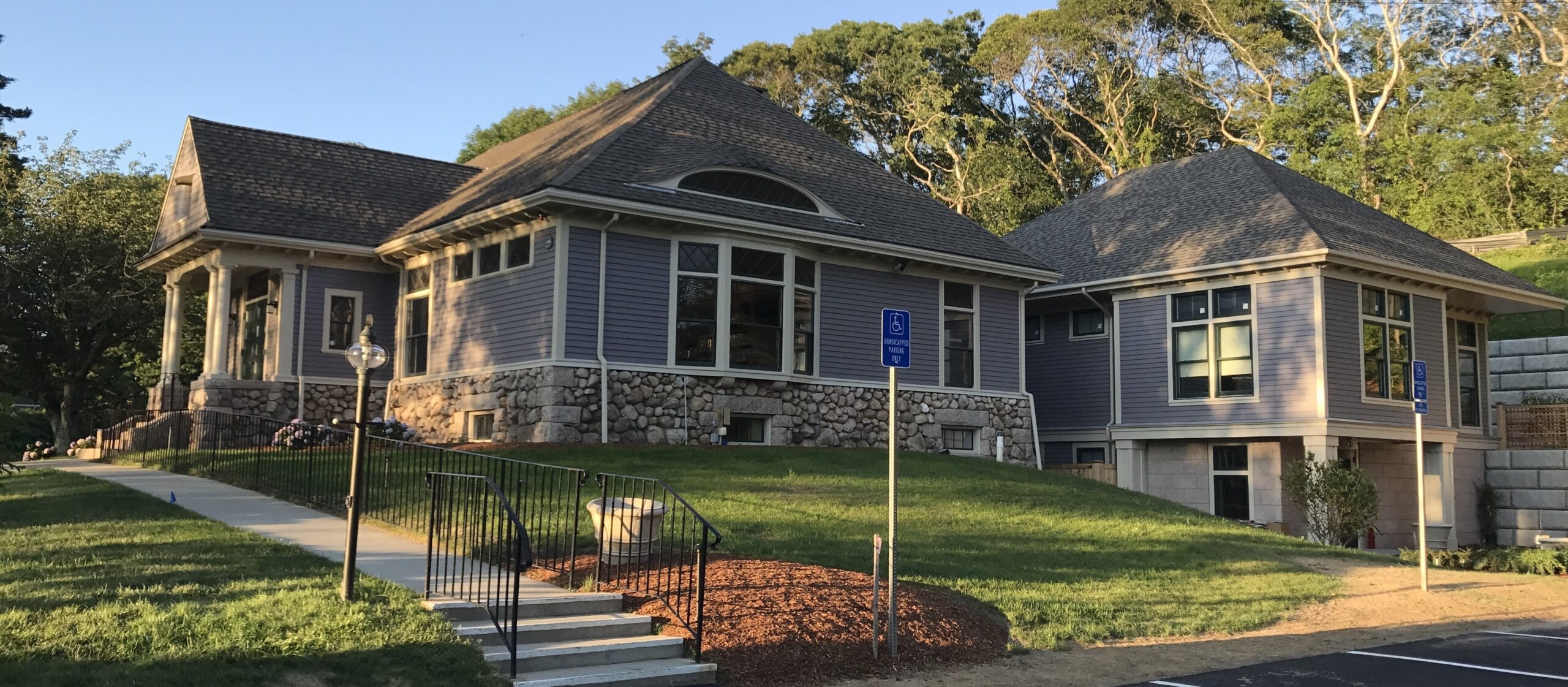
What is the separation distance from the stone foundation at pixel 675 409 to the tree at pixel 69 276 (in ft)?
39.9

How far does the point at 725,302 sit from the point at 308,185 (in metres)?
9.23

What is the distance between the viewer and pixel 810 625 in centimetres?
959

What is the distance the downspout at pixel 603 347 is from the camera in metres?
18.5

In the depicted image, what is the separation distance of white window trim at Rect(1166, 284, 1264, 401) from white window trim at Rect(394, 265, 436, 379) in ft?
46.2

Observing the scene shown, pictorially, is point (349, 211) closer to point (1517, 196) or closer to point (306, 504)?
point (306, 504)

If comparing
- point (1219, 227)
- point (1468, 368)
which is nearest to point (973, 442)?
point (1219, 227)

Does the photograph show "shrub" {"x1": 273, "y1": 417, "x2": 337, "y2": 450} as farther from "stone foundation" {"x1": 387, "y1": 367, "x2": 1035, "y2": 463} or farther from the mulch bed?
the mulch bed

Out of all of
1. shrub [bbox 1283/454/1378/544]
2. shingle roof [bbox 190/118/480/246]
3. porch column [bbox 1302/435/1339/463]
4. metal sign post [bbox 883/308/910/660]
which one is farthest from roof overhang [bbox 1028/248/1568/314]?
metal sign post [bbox 883/308/910/660]

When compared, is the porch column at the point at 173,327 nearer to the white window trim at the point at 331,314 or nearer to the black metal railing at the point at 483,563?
the white window trim at the point at 331,314

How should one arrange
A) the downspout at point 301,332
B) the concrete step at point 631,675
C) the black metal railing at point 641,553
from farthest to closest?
the downspout at point 301,332
the black metal railing at point 641,553
the concrete step at point 631,675

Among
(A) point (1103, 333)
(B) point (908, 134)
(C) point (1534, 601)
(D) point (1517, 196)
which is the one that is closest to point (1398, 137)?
(D) point (1517, 196)

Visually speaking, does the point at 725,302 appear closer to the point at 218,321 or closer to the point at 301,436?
the point at 301,436

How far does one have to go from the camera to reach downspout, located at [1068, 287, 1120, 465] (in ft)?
82.8

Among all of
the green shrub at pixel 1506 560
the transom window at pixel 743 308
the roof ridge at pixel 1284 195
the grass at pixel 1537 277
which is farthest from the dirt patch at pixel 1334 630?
the grass at pixel 1537 277
